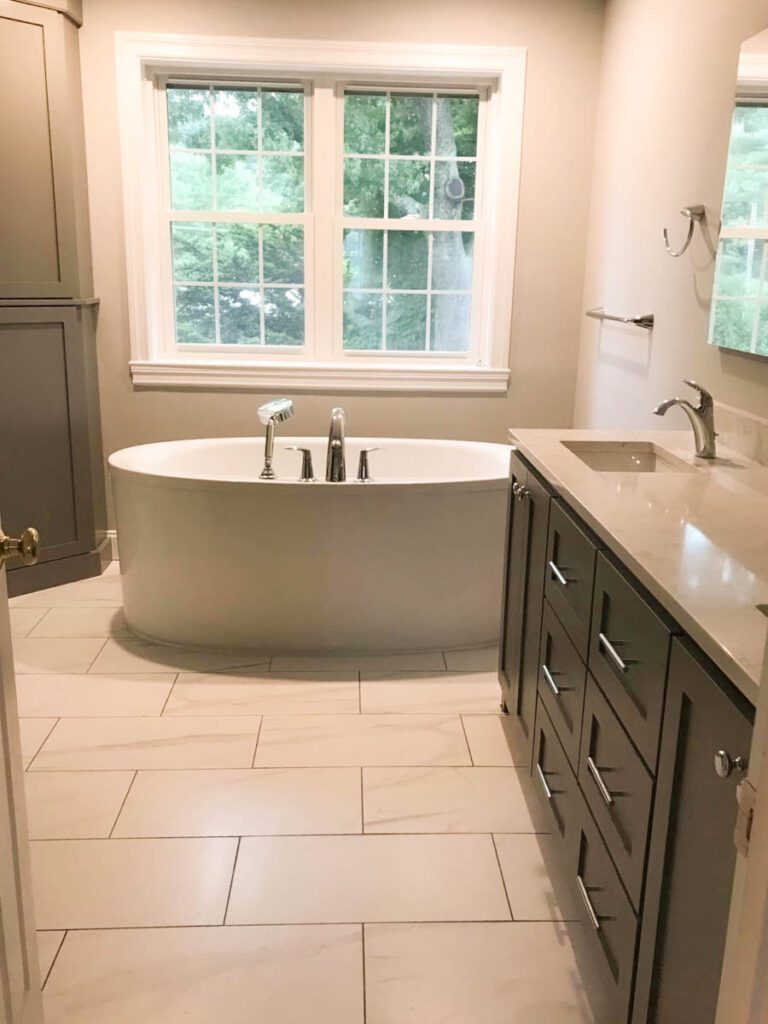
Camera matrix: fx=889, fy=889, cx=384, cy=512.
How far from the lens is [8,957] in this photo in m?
1.25

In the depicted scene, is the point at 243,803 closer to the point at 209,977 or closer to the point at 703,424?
the point at 209,977

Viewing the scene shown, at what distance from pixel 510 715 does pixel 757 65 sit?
1826 mm

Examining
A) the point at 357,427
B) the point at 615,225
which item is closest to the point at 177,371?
the point at 357,427

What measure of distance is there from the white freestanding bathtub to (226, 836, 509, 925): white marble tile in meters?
1.07

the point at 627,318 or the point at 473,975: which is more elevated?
the point at 627,318

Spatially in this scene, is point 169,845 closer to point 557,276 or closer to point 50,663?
point 50,663

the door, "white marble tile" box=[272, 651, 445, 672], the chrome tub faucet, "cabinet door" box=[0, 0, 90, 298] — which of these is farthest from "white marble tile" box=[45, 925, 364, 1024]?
"cabinet door" box=[0, 0, 90, 298]

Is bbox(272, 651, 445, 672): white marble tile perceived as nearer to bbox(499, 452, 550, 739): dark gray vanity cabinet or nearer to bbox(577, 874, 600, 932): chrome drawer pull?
bbox(499, 452, 550, 739): dark gray vanity cabinet

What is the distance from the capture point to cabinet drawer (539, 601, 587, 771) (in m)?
1.76

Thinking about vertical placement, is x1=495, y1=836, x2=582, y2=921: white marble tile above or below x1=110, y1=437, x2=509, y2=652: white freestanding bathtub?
below

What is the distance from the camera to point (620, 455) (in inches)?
95.5

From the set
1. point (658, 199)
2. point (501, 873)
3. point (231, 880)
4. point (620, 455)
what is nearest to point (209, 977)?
point (231, 880)

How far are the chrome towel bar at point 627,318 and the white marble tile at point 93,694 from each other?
79.7 inches

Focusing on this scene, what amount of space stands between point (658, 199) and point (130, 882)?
2631 mm
